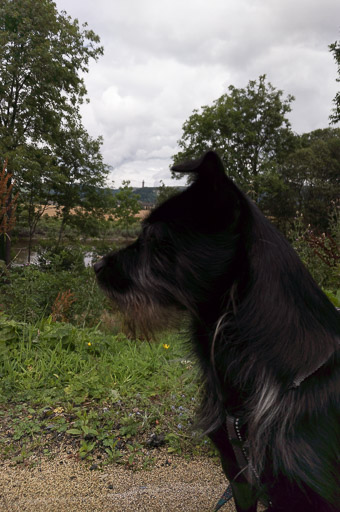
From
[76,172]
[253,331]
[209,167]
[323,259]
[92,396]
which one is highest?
[76,172]

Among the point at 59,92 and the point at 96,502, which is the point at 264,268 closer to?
the point at 96,502

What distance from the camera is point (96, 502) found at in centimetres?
262

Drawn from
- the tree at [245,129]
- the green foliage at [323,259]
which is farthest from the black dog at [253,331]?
the tree at [245,129]

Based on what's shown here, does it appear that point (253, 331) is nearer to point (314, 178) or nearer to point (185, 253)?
point (185, 253)

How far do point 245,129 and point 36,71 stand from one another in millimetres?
20576

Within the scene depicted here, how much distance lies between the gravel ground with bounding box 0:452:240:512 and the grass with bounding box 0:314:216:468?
0.12 m

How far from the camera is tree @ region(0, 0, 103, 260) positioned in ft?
67.3

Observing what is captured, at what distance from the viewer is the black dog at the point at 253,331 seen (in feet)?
5.25

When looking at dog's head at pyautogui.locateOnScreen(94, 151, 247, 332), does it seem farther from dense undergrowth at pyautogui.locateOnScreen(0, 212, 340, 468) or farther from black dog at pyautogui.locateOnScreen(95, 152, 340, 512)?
dense undergrowth at pyautogui.locateOnScreen(0, 212, 340, 468)

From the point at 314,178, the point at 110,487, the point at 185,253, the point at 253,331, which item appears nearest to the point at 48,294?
the point at 110,487

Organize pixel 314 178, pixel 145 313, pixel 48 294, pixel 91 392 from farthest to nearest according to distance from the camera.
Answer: pixel 314 178
pixel 48 294
pixel 91 392
pixel 145 313

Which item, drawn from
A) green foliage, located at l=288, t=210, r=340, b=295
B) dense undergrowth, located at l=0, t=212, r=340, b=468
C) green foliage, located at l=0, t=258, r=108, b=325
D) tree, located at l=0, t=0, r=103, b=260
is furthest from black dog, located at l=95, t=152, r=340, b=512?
tree, located at l=0, t=0, r=103, b=260

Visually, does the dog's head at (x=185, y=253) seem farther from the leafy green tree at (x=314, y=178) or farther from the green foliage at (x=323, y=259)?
the leafy green tree at (x=314, y=178)

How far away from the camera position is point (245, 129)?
36.1m
